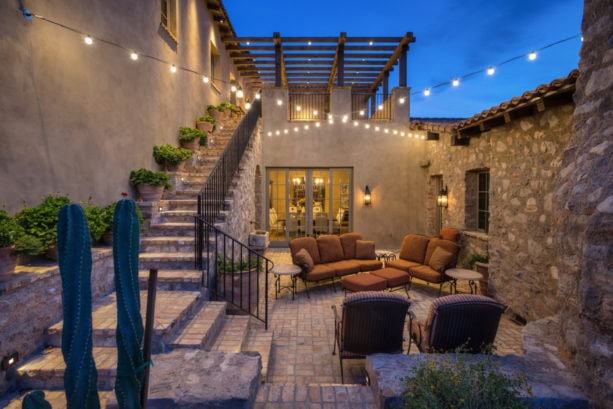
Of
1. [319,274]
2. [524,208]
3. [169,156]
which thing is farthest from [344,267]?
[169,156]

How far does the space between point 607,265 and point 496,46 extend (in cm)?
11345

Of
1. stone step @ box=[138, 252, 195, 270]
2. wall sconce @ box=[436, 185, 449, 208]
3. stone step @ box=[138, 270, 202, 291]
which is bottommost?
stone step @ box=[138, 270, 202, 291]

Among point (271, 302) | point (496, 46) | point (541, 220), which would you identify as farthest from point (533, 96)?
point (496, 46)

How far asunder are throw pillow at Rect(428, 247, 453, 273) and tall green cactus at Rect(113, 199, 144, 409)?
5041 mm

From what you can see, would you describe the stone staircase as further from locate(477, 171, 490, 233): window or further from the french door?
locate(477, 171, 490, 233): window

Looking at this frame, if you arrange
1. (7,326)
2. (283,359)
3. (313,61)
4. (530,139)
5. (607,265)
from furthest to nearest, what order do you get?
(313,61)
(530,139)
(283,359)
(7,326)
(607,265)

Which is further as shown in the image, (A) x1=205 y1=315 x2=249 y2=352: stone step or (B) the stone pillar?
(B) the stone pillar

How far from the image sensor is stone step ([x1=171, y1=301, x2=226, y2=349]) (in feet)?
9.79

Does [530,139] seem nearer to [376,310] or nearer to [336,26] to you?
[376,310]

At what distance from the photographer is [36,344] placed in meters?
2.82

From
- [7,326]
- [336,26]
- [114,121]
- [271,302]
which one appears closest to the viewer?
[7,326]

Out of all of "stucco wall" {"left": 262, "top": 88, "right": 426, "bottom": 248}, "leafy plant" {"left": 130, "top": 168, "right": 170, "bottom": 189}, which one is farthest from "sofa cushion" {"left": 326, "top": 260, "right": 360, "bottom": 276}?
"leafy plant" {"left": 130, "top": 168, "right": 170, "bottom": 189}

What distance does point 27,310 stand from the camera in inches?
108

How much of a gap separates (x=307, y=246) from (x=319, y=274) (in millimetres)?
662
